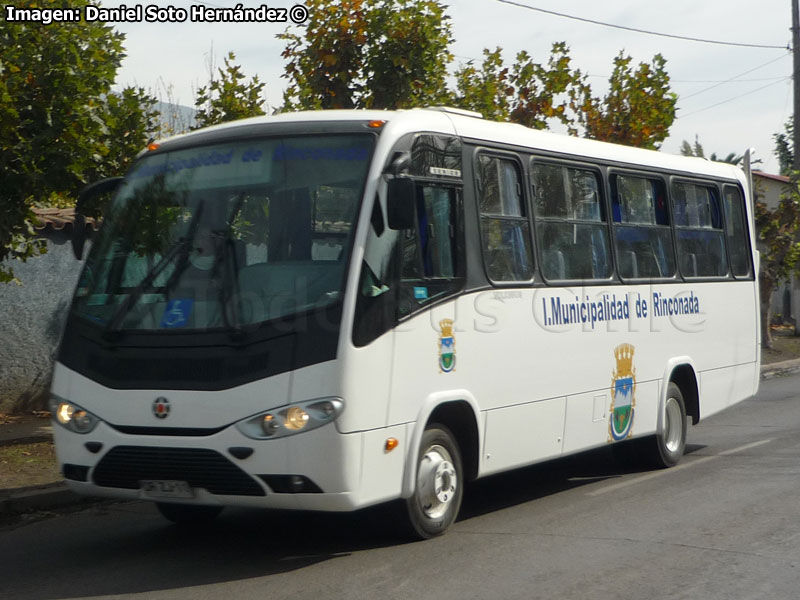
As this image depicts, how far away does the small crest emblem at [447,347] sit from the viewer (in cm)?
723

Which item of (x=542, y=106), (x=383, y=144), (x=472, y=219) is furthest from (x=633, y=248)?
(x=542, y=106)

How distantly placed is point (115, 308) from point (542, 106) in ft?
37.3

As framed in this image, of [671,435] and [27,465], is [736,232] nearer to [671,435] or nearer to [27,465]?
[671,435]

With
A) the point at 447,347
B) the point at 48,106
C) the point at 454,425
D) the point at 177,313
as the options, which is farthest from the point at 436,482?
the point at 48,106

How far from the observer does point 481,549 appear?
23.0 ft

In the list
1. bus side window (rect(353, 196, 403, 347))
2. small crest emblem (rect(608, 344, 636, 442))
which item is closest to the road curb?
small crest emblem (rect(608, 344, 636, 442))

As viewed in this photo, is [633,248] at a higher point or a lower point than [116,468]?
higher

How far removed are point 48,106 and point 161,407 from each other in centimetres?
417

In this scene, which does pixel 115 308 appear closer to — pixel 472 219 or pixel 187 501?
pixel 187 501

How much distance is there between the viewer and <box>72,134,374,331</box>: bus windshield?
21.7ft

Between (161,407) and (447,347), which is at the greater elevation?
(447,347)

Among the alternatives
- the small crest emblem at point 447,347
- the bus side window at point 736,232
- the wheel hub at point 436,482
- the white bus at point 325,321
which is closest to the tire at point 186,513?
the white bus at point 325,321

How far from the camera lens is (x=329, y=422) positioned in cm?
632

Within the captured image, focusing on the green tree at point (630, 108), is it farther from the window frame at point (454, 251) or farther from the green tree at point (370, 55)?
the window frame at point (454, 251)
